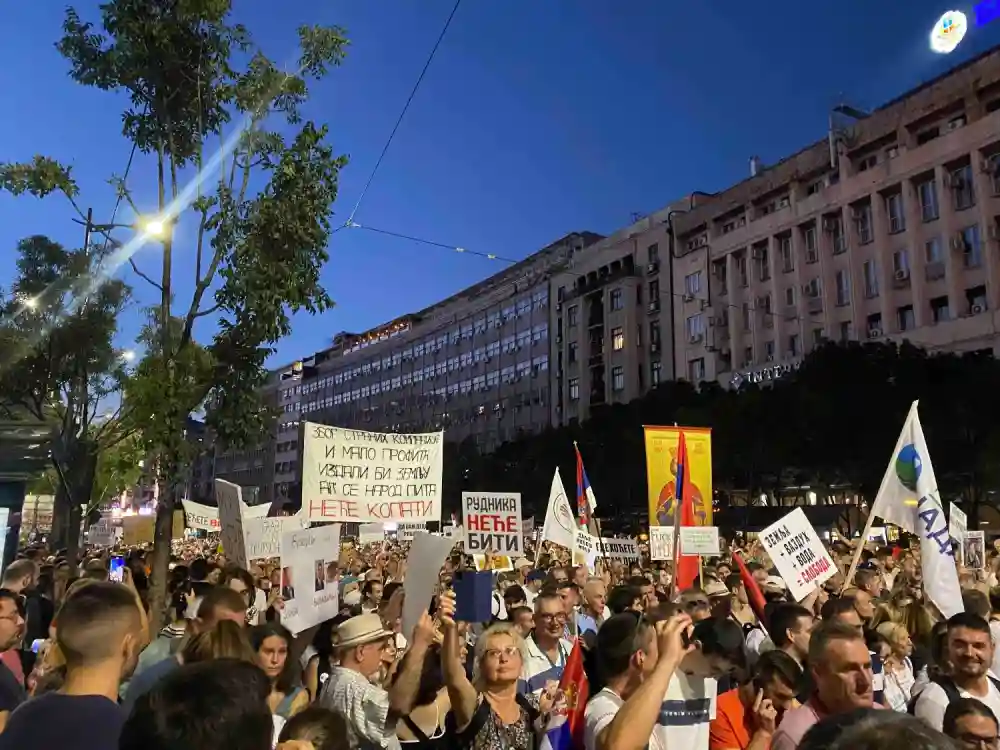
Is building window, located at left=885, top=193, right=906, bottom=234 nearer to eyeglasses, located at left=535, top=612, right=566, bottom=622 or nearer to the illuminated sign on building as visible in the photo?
the illuminated sign on building

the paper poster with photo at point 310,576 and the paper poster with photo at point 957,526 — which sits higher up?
the paper poster with photo at point 957,526

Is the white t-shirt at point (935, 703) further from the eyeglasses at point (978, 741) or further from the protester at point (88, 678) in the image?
the protester at point (88, 678)

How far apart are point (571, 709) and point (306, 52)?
9.66 m

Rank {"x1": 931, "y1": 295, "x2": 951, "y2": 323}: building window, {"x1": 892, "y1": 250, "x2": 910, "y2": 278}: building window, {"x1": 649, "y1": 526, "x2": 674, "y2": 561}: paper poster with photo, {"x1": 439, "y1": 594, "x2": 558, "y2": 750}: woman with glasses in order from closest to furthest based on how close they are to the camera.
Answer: {"x1": 439, "y1": 594, "x2": 558, "y2": 750}: woman with glasses < {"x1": 649, "y1": 526, "x2": 674, "y2": 561}: paper poster with photo < {"x1": 931, "y1": 295, "x2": 951, "y2": 323}: building window < {"x1": 892, "y1": 250, "x2": 910, "y2": 278}: building window

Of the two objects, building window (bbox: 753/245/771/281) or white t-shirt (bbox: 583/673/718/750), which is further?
building window (bbox: 753/245/771/281)

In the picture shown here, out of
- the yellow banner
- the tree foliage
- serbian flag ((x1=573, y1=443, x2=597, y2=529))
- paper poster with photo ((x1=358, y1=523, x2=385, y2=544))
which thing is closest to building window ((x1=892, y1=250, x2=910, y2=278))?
the tree foliage

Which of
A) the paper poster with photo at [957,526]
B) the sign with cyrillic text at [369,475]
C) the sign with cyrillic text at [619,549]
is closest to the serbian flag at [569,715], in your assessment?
the sign with cyrillic text at [369,475]

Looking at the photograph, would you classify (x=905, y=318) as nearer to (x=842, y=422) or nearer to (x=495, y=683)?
(x=842, y=422)

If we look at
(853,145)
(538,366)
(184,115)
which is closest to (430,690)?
(184,115)

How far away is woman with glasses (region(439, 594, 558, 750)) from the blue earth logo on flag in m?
5.97

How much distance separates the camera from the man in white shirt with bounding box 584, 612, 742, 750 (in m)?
3.05

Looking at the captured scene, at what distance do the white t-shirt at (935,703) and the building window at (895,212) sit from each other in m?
45.3

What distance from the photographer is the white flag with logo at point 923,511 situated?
23.9ft

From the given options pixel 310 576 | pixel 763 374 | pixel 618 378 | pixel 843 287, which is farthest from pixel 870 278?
pixel 310 576
